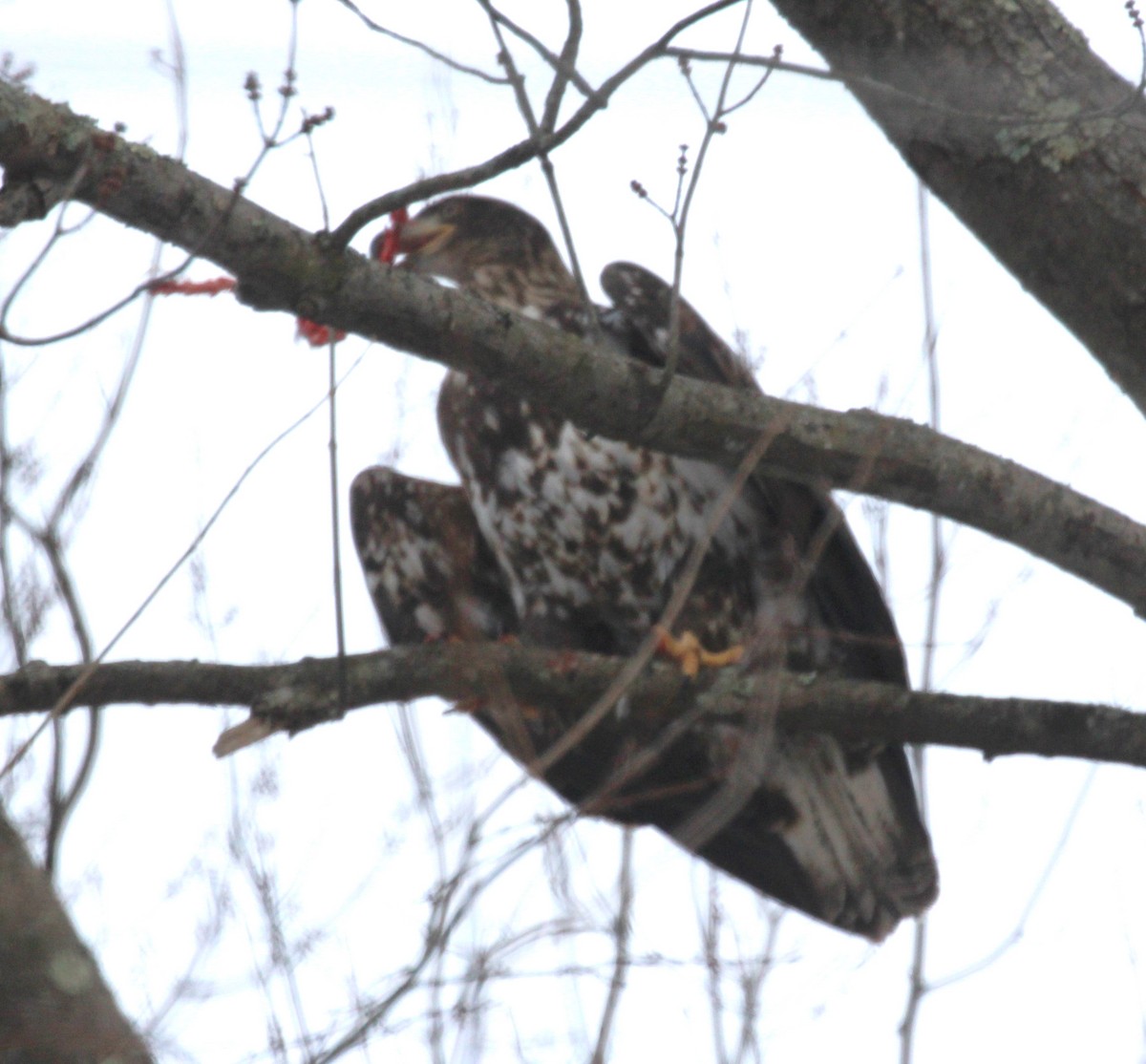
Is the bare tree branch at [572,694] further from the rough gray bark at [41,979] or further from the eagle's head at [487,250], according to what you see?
the eagle's head at [487,250]

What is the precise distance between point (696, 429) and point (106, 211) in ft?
2.93

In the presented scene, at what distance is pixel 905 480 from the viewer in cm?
246

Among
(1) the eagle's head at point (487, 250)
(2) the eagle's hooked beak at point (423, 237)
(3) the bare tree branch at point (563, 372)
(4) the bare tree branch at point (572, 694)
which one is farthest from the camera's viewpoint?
(2) the eagle's hooked beak at point (423, 237)

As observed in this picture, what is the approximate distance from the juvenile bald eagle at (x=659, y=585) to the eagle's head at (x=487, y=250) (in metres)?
0.08

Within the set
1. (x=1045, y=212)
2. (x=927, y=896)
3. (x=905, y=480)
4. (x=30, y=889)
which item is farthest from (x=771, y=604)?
(x=30, y=889)

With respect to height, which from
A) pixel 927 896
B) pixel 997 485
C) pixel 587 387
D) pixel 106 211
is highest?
pixel 106 211

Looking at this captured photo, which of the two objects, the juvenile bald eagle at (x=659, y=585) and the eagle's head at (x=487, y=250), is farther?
the eagle's head at (x=487, y=250)

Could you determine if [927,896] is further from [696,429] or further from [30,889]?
[30,889]

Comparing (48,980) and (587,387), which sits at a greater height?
(587,387)

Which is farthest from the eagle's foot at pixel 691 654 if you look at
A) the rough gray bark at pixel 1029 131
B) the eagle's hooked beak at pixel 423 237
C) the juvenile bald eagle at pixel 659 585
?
the rough gray bark at pixel 1029 131

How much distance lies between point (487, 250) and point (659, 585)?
1190 millimetres

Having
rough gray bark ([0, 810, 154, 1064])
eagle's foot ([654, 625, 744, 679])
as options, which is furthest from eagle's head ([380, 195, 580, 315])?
rough gray bark ([0, 810, 154, 1064])

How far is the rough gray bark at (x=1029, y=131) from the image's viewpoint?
2.26 meters

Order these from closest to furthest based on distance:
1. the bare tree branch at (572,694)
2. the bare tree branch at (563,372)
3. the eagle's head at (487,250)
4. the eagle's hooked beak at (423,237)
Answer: the bare tree branch at (563,372)
the bare tree branch at (572,694)
the eagle's head at (487,250)
the eagle's hooked beak at (423,237)
